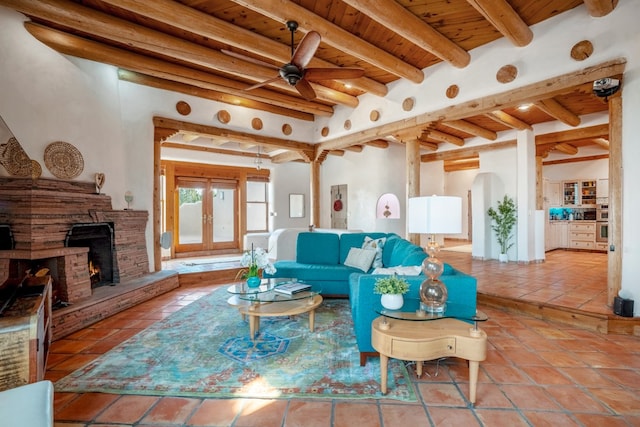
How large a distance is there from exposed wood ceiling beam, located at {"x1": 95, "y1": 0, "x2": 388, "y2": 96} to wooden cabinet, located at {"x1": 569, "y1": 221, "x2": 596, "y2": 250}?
8404 mm

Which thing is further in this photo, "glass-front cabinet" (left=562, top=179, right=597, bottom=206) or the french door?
"glass-front cabinet" (left=562, top=179, right=597, bottom=206)

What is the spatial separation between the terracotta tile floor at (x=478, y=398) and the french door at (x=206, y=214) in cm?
457

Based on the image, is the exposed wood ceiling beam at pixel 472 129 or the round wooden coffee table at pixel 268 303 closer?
the round wooden coffee table at pixel 268 303

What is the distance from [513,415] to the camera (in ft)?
5.94

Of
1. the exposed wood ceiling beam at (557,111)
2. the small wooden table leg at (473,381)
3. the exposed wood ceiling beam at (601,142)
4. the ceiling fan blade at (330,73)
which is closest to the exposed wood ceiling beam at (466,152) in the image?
the exposed wood ceiling beam at (557,111)

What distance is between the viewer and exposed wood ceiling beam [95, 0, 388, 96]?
2824mm

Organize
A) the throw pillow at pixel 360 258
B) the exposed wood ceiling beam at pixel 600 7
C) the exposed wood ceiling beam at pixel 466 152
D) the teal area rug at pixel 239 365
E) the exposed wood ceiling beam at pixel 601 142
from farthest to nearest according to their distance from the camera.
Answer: the exposed wood ceiling beam at pixel 601 142, the exposed wood ceiling beam at pixel 466 152, the throw pillow at pixel 360 258, the exposed wood ceiling beam at pixel 600 7, the teal area rug at pixel 239 365

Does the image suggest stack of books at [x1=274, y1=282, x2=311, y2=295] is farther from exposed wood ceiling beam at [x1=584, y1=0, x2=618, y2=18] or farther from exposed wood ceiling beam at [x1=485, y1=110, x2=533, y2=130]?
exposed wood ceiling beam at [x1=485, y1=110, x2=533, y2=130]

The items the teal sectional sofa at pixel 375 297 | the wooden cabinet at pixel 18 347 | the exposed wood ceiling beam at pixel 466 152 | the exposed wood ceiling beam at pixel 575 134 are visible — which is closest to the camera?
the wooden cabinet at pixel 18 347

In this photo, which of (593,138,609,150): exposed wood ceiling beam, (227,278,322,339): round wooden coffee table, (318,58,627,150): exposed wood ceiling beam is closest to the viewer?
(227,278,322,339): round wooden coffee table

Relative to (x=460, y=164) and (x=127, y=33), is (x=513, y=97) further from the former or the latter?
(x=460, y=164)

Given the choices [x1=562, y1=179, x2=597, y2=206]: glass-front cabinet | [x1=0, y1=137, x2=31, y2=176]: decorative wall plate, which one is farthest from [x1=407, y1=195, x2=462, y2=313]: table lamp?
[x1=562, y1=179, x2=597, y2=206]: glass-front cabinet

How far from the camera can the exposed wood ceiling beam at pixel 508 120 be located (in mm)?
5263

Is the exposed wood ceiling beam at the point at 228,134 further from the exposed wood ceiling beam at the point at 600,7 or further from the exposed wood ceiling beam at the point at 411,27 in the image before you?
the exposed wood ceiling beam at the point at 600,7
